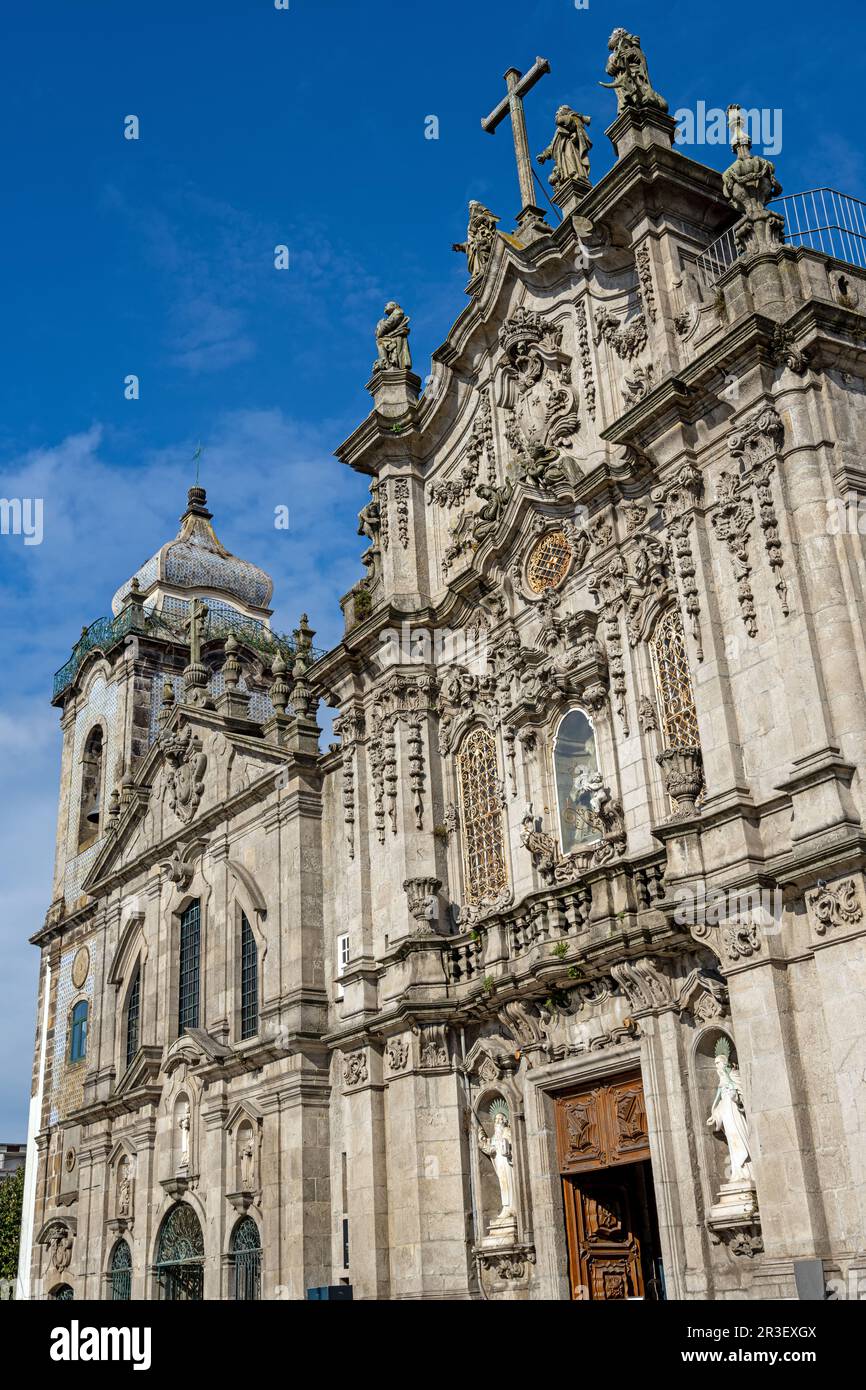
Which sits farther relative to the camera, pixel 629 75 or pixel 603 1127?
pixel 629 75

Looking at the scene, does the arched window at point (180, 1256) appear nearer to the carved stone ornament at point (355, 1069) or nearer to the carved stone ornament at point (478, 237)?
the carved stone ornament at point (355, 1069)

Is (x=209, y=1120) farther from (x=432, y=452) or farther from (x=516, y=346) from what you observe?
(x=516, y=346)

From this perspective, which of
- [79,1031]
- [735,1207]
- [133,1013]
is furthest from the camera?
[79,1031]

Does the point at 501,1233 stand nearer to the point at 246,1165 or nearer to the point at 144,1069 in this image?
the point at 246,1165

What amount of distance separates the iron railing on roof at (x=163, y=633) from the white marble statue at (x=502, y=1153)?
17591 mm

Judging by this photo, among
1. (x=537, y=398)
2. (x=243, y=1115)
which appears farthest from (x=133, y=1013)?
(x=537, y=398)

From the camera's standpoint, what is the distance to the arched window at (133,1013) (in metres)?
28.2

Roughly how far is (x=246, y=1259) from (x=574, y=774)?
33.0 feet

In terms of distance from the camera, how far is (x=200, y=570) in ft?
127

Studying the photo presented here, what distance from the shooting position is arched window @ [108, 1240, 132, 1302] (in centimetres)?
2580

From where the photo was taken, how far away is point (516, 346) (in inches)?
834

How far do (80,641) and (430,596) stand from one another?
59.4 ft

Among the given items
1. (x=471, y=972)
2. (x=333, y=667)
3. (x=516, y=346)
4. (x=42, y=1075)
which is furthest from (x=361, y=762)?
(x=42, y=1075)

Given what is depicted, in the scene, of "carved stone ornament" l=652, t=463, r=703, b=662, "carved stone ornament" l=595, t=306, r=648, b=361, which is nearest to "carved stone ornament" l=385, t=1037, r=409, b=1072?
"carved stone ornament" l=652, t=463, r=703, b=662
